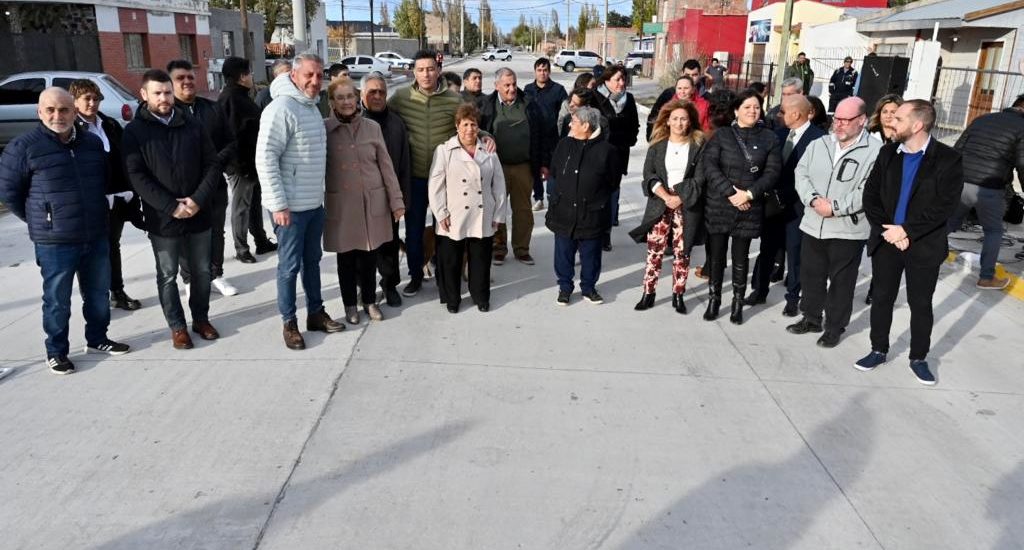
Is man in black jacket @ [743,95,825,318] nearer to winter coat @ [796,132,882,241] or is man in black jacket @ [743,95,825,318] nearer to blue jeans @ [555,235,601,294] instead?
winter coat @ [796,132,882,241]

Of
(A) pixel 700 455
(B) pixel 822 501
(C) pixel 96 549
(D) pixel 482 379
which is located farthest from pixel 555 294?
(C) pixel 96 549

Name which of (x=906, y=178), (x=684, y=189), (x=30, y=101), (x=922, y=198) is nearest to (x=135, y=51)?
(x=30, y=101)

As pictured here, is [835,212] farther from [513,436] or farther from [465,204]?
[513,436]

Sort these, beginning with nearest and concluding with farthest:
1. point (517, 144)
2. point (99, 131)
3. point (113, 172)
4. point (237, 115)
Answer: point (113, 172)
point (99, 131)
point (237, 115)
point (517, 144)

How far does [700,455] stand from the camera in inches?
146

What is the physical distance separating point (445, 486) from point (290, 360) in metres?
1.80

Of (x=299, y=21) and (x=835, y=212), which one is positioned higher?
(x=299, y=21)

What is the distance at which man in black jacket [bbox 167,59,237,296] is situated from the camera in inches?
212

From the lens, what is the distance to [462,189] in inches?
216

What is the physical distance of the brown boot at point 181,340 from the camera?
4895mm

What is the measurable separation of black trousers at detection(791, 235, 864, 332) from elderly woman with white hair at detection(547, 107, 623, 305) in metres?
1.46

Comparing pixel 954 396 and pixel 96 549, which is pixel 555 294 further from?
pixel 96 549

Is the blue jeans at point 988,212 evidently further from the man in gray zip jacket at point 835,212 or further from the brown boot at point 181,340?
the brown boot at point 181,340

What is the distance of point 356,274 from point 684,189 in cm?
247
